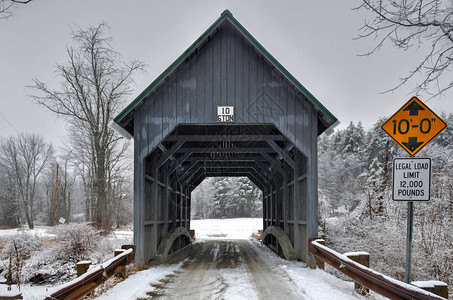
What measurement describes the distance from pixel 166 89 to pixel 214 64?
1.54 metres

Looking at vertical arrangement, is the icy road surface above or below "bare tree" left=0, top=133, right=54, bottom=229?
below

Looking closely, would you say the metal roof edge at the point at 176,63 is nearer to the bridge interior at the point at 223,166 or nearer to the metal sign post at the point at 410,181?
the bridge interior at the point at 223,166

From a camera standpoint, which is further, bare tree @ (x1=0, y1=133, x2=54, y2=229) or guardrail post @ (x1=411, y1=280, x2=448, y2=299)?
bare tree @ (x1=0, y1=133, x2=54, y2=229)

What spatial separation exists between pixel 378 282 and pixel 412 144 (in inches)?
85.1

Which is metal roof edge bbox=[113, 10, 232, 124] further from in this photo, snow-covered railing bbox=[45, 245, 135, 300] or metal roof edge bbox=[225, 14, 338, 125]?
snow-covered railing bbox=[45, 245, 135, 300]

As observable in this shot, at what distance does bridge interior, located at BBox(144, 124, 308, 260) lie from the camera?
11.5m

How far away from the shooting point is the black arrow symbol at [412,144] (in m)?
5.58

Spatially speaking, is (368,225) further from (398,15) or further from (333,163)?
(333,163)

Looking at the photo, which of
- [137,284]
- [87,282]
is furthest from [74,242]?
[87,282]

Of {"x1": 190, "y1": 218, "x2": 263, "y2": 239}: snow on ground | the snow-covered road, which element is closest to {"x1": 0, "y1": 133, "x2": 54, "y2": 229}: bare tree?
{"x1": 190, "y1": 218, "x2": 263, "y2": 239}: snow on ground

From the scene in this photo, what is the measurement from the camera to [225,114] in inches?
400

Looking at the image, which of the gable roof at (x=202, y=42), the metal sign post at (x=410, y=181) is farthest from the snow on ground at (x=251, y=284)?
the gable roof at (x=202, y=42)

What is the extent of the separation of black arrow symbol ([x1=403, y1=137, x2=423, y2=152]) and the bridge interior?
16.9 feet

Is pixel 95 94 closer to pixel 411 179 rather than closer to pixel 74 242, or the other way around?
pixel 74 242
